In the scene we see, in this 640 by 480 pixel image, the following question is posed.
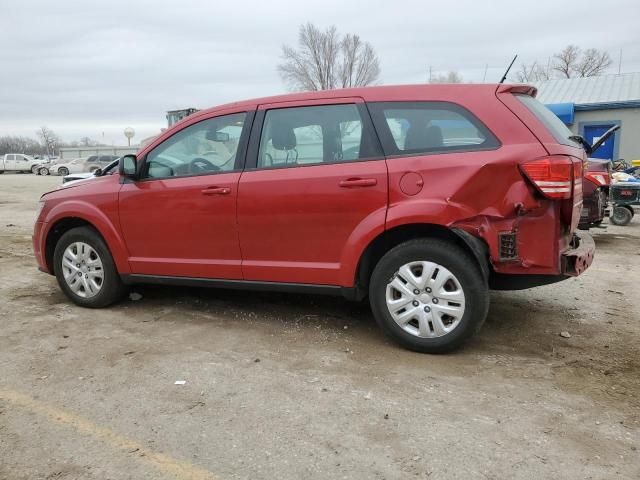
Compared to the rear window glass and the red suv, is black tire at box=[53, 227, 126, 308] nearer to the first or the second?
the red suv

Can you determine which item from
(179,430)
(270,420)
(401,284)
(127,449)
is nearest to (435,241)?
(401,284)

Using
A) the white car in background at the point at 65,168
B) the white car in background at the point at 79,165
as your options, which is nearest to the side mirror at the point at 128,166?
the white car in background at the point at 79,165

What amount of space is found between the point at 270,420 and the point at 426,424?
85 cm

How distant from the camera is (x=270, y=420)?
9.94 feet

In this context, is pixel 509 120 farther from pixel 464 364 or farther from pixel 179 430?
pixel 179 430

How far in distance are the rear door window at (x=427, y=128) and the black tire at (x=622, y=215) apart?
8660mm

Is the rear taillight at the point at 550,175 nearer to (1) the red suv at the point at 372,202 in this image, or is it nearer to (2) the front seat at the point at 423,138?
(1) the red suv at the point at 372,202

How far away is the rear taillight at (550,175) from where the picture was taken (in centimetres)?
349

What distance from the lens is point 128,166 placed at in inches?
187

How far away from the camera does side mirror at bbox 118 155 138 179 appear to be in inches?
187

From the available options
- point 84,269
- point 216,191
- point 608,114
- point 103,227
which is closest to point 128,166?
point 103,227

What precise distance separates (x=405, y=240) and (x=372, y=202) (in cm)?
38

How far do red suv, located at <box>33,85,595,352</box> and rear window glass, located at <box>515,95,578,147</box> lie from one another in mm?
24

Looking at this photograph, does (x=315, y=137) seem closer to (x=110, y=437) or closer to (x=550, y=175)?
(x=550, y=175)
